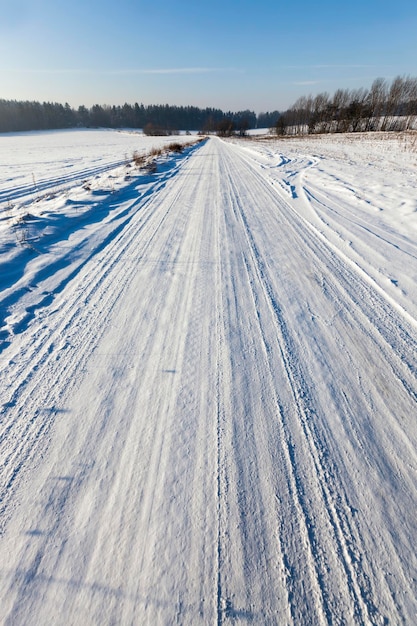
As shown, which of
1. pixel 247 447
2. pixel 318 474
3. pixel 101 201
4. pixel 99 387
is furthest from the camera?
pixel 101 201

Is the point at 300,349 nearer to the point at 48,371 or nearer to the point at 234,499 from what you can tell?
the point at 234,499

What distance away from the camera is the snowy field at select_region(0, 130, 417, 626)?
149 cm

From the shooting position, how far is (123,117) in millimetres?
124938

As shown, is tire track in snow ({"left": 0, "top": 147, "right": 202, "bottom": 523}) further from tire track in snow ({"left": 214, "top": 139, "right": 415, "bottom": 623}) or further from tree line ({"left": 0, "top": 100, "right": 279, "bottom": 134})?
tree line ({"left": 0, "top": 100, "right": 279, "bottom": 134})

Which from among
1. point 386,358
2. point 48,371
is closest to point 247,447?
point 386,358

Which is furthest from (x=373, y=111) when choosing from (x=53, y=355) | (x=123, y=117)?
(x=123, y=117)

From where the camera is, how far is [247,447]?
214 cm

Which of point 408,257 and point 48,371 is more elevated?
point 408,257

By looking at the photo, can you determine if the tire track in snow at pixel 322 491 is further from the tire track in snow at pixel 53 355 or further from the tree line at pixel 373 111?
the tree line at pixel 373 111

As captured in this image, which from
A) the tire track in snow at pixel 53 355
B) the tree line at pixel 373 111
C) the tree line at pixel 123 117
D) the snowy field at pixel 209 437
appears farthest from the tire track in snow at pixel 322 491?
the tree line at pixel 123 117

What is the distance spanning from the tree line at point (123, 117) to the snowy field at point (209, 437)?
9494cm

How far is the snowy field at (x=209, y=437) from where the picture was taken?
58.8 inches

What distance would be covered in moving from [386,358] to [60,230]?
6195 millimetres

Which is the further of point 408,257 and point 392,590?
point 408,257
